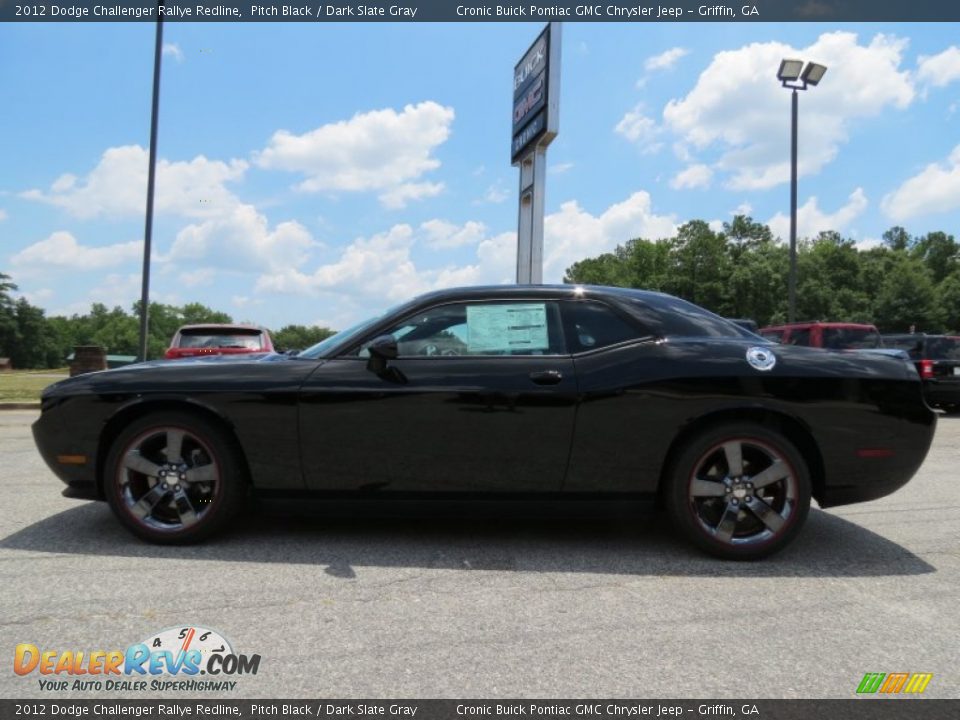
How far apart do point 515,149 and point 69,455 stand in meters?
16.2

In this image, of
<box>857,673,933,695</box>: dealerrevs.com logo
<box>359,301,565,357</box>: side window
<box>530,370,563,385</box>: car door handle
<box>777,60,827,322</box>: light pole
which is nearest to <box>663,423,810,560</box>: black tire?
<box>530,370,563,385</box>: car door handle

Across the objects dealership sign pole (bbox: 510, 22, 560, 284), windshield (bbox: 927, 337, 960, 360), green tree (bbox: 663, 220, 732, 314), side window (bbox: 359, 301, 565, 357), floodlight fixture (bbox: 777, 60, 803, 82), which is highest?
green tree (bbox: 663, 220, 732, 314)

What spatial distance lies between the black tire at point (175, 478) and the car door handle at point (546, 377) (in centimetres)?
163

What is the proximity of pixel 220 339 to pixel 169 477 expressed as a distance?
7001 millimetres

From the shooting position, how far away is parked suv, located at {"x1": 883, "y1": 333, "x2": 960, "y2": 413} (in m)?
12.5

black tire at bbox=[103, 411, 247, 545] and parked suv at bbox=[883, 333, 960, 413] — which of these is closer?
black tire at bbox=[103, 411, 247, 545]

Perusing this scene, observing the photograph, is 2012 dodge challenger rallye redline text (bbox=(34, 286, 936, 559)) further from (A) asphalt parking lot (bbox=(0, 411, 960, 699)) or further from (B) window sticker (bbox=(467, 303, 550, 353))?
(A) asphalt parking lot (bbox=(0, 411, 960, 699))

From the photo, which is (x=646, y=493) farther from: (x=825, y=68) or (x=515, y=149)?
(x=825, y=68)

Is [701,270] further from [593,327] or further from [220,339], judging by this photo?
[593,327]

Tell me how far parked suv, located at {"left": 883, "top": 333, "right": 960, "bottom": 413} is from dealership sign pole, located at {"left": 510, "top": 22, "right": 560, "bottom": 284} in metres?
7.84

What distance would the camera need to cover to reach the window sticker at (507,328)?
12.0 ft

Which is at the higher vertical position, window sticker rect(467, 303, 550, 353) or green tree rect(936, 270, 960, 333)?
green tree rect(936, 270, 960, 333)

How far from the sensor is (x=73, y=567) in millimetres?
3252

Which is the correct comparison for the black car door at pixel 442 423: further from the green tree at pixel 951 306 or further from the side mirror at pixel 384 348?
the green tree at pixel 951 306
